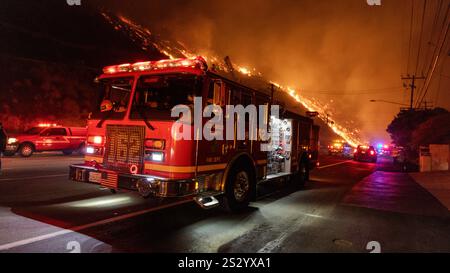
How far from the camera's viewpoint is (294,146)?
12.0m

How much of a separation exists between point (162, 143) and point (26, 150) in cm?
1636

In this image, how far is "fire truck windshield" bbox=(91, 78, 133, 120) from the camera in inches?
286

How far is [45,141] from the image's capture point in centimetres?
2041

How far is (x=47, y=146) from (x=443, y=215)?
64.2 ft

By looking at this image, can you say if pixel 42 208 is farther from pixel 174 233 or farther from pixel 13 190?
pixel 174 233

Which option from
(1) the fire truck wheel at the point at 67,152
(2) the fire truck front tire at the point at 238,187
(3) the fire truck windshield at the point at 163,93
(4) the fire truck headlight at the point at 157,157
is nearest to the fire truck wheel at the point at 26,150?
(1) the fire truck wheel at the point at 67,152

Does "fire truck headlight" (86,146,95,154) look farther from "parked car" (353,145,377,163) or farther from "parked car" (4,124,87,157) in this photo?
"parked car" (353,145,377,163)

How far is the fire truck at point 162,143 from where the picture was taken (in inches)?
249

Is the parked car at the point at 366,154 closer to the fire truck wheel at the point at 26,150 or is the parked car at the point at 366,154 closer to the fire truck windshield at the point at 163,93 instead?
the fire truck wheel at the point at 26,150

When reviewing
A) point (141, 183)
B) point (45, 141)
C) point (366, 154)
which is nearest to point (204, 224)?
point (141, 183)

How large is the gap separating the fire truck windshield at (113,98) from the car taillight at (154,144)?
36.3 inches

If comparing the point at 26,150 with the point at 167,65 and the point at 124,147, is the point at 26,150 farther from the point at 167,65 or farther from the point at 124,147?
the point at 167,65

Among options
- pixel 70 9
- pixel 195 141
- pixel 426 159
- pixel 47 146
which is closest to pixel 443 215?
pixel 195 141

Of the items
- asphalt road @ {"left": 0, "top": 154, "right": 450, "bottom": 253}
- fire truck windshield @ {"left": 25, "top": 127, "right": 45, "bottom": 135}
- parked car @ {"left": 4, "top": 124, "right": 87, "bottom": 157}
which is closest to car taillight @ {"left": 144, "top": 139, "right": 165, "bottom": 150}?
asphalt road @ {"left": 0, "top": 154, "right": 450, "bottom": 253}
